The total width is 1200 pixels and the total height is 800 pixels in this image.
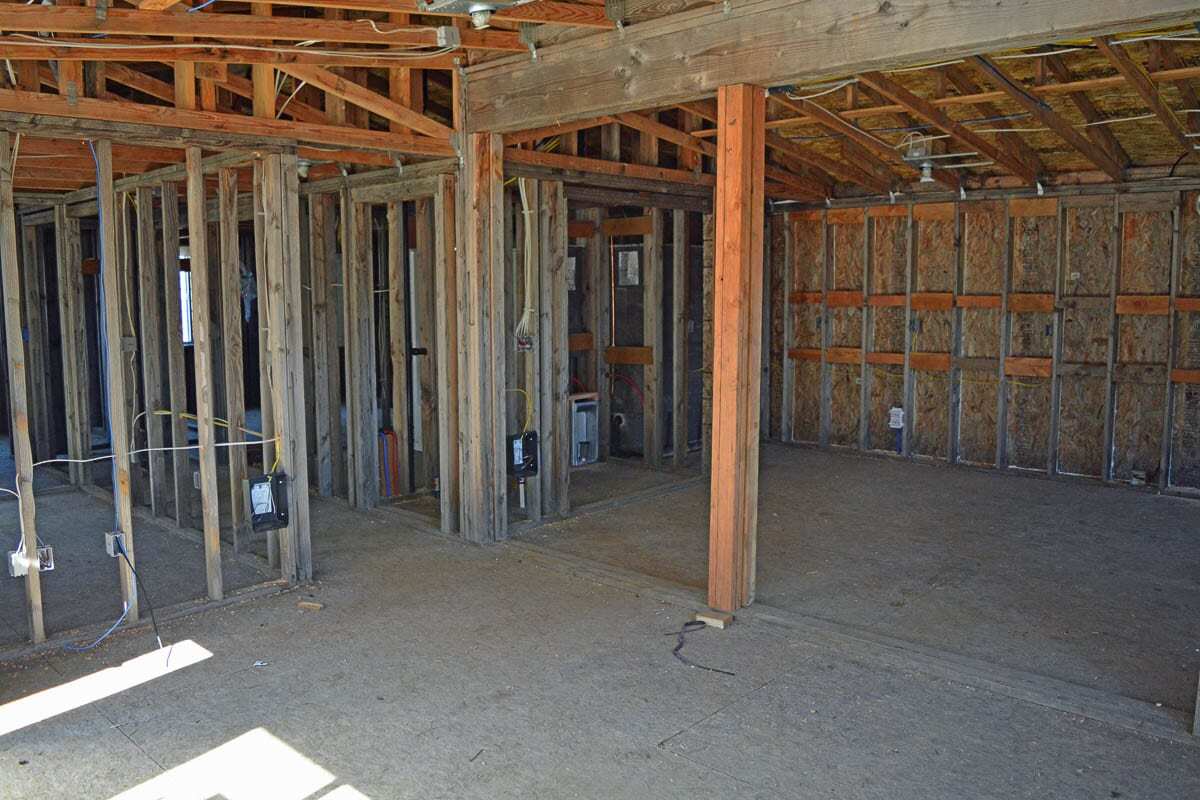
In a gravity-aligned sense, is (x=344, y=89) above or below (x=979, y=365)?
above

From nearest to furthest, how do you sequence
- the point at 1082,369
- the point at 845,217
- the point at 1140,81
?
1. the point at 1140,81
2. the point at 1082,369
3. the point at 845,217

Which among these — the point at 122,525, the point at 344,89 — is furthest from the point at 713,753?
the point at 344,89

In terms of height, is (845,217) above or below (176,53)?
below

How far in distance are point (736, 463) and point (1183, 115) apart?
13.3 feet

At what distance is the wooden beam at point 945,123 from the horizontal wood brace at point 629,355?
2.82 m

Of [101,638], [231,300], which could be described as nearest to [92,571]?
[101,638]

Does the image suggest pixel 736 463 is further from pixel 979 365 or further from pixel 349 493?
pixel 979 365

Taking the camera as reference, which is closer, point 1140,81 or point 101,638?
point 101,638

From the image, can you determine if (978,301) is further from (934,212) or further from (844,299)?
(844,299)

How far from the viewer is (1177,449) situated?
23.2 feet

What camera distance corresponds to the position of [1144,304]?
7.14 metres

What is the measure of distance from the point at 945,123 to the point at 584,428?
142 inches

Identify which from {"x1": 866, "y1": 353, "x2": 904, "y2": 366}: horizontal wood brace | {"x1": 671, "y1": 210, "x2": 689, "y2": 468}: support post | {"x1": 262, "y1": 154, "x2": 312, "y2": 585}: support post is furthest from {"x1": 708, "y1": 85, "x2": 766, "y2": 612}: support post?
{"x1": 866, "y1": 353, "x2": 904, "y2": 366}: horizontal wood brace

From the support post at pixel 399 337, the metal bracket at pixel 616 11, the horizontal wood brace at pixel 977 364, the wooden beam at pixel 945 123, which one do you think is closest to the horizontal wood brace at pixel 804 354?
the horizontal wood brace at pixel 977 364
